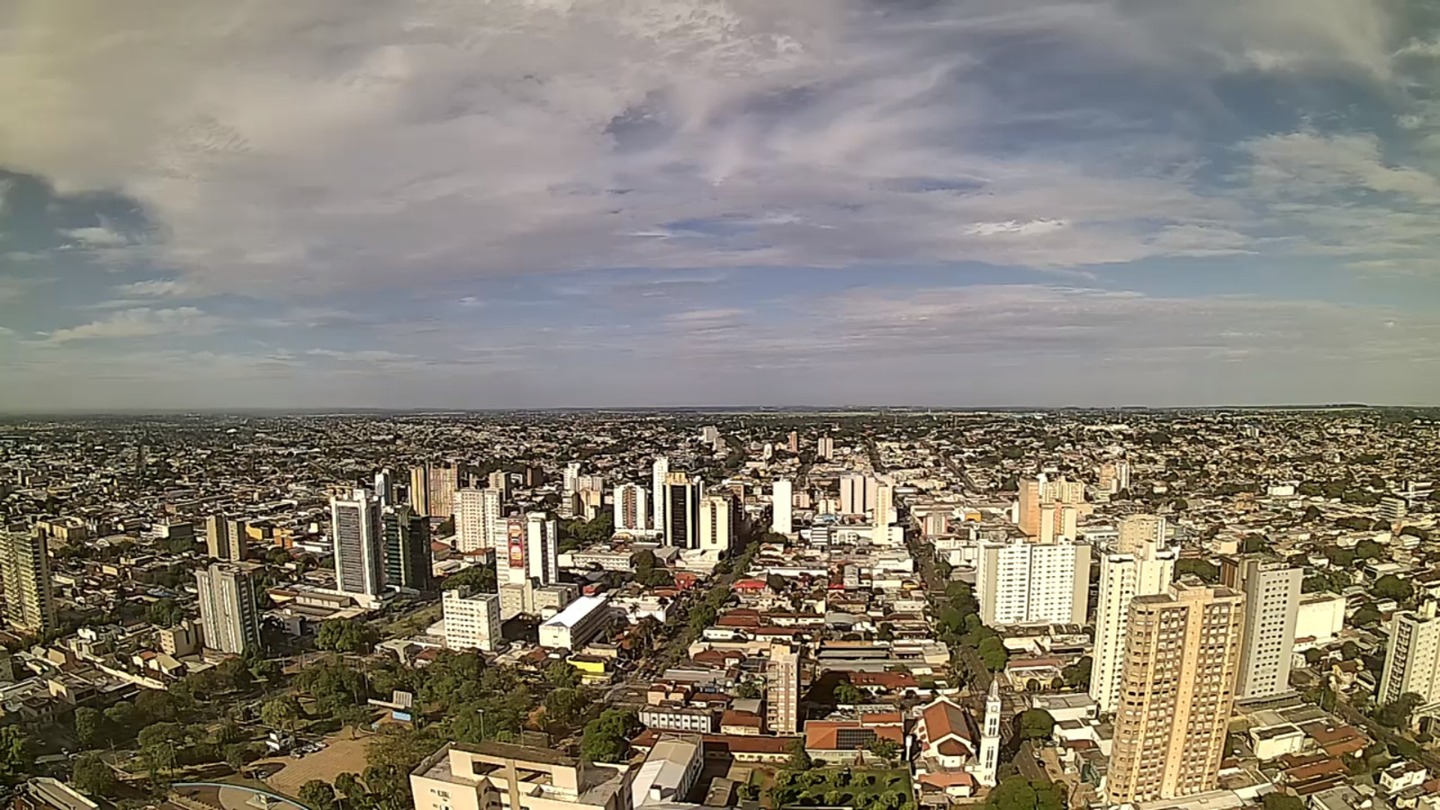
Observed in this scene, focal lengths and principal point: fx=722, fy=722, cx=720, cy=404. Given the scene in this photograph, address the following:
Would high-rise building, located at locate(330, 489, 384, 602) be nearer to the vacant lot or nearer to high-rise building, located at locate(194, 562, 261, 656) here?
high-rise building, located at locate(194, 562, 261, 656)

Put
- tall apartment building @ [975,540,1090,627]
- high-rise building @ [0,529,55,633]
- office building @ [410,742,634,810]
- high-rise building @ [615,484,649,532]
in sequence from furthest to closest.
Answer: high-rise building @ [615,484,649,532]
tall apartment building @ [975,540,1090,627]
high-rise building @ [0,529,55,633]
office building @ [410,742,634,810]

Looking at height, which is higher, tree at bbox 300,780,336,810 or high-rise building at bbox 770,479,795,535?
high-rise building at bbox 770,479,795,535

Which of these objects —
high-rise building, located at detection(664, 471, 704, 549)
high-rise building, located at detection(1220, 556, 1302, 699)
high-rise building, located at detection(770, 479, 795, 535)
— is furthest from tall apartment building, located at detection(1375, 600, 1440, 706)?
high-rise building, located at detection(664, 471, 704, 549)

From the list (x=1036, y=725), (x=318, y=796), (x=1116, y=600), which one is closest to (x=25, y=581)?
(x=318, y=796)

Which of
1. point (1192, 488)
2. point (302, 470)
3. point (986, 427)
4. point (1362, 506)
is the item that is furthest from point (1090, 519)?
point (302, 470)

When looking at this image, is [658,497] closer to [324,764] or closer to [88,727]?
[324,764]

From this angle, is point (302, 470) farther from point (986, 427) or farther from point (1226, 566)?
point (986, 427)

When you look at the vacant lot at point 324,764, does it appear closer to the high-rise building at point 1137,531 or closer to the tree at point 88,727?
the tree at point 88,727
